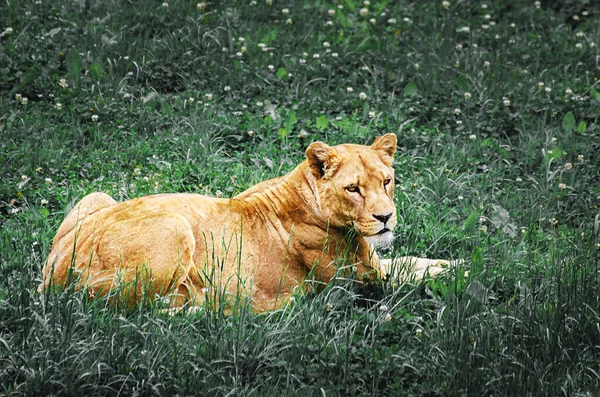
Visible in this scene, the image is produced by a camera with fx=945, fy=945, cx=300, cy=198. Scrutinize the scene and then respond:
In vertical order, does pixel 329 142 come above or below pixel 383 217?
below

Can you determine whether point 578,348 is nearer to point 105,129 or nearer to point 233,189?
point 233,189

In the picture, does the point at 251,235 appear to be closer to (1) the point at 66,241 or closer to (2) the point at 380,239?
(2) the point at 380,239

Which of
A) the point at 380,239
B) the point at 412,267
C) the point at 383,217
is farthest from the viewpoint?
the point at 412,267

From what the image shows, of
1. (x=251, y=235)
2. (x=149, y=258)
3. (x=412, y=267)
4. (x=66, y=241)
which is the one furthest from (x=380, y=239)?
(x=66, y=241)

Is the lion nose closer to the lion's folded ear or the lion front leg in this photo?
the lion front leg

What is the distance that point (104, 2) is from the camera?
11289 millimetres

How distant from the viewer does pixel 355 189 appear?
6.41m

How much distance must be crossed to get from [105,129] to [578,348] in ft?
17.2

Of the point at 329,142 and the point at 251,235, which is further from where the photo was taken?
the point at 329,142

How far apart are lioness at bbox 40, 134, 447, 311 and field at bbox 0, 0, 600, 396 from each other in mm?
223

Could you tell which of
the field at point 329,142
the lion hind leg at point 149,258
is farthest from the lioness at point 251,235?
the field at point 329,142

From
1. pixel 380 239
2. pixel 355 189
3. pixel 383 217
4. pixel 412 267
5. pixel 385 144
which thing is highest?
pixel 385 144

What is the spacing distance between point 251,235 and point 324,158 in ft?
2.40

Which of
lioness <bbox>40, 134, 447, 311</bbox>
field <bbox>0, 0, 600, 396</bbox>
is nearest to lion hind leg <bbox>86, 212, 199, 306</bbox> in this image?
lioness <bbox>40, 134, 447, 311</bbox>
